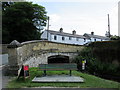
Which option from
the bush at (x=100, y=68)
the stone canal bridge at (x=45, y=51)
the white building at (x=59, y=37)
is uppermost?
the white building at (x=59, y=37)

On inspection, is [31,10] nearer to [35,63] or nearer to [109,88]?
[35,63]

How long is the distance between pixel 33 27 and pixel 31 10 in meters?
3.78

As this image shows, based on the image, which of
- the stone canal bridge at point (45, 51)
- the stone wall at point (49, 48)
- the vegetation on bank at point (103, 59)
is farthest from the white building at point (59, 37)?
the vegetation on bank at point (103, 59)

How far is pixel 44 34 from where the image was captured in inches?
1379

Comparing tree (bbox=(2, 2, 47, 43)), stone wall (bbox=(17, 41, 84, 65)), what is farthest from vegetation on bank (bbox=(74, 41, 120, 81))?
tree (bbox=(2, 2, 47, 43))

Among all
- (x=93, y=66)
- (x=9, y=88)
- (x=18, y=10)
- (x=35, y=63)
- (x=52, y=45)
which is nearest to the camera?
(x=9, y=88)

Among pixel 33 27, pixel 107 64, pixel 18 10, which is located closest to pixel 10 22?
pixel 18 10

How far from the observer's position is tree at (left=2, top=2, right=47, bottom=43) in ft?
74.6

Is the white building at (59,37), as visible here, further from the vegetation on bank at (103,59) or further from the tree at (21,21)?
the vegetation on bank at (103,59)

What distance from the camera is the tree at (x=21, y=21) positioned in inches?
895

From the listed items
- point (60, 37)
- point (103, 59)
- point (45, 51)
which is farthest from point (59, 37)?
point (103, 59)

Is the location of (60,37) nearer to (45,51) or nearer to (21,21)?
(21,21)

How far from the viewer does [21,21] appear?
22250 millimetres

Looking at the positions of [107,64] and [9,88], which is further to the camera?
[107,64]
